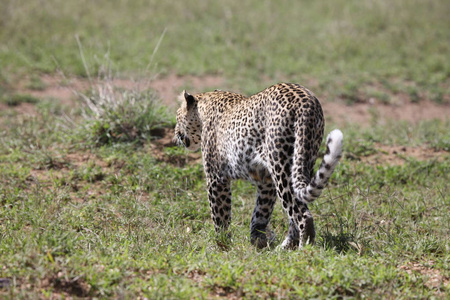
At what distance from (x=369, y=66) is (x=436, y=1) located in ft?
21.2

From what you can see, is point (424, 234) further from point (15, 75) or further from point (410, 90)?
point (15, 75)

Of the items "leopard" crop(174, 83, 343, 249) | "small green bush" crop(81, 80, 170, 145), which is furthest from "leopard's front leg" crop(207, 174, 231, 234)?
"small green bush" crop(81, 80, 170, 145)

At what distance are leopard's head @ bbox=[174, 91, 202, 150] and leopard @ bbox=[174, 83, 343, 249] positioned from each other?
0.03 meters

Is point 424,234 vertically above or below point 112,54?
below

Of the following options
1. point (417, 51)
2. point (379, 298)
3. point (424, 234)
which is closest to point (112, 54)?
point (417, 51)

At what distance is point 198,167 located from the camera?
816 centimetres

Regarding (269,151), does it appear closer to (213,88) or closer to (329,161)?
(329,161)

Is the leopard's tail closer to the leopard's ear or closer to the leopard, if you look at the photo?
the leopard

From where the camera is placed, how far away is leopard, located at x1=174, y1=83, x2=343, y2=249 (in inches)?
208

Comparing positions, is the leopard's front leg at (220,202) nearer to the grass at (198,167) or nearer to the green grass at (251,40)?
the grass at (198,167)

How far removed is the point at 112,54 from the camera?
1379 centimetres

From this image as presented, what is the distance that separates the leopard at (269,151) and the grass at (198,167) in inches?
12.3

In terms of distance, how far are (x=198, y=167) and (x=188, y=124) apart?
107 centimetres

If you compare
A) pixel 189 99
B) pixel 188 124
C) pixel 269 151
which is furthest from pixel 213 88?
pixel 269 151
